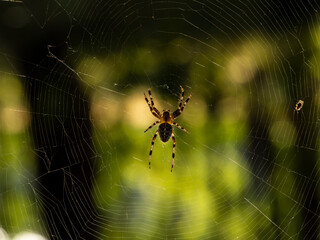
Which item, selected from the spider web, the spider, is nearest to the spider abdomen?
the spider

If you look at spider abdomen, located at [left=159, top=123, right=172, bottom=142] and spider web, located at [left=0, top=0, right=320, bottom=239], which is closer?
spider abdomen, located at [left=159, top=123, right=172, bottom=142]

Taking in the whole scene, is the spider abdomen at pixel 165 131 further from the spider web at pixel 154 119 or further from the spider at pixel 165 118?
the spider web at pixel 154 119

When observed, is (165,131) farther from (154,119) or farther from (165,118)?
(154,119)

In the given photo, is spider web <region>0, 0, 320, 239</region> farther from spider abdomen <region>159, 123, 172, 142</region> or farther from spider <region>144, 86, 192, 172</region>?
spider abdomen <region>159, 123, 172, 142</region>

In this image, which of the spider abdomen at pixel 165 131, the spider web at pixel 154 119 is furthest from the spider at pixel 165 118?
the spider web at pixel 154 119

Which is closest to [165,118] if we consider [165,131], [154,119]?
[165,131]

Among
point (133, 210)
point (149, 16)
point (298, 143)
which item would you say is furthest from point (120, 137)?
point (298, 143)
